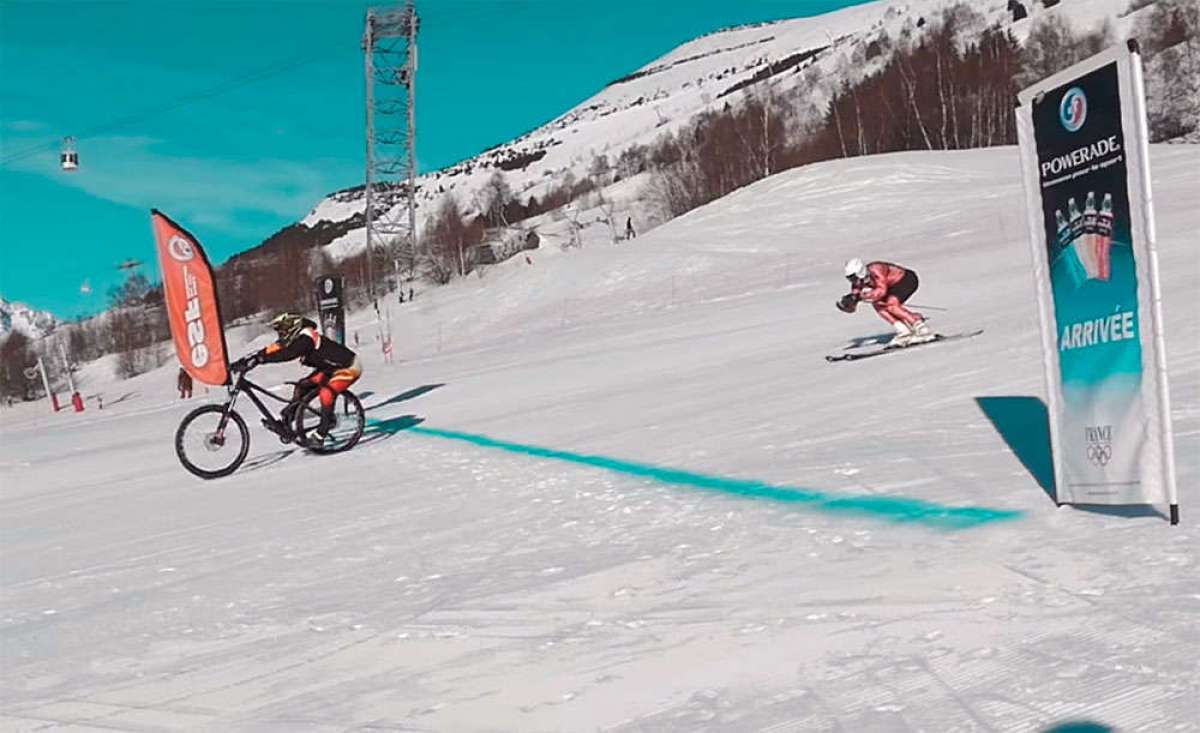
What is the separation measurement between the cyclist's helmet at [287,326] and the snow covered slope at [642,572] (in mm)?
1368

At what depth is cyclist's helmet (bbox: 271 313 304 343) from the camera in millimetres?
10484

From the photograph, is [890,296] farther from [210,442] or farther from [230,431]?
[210,442]

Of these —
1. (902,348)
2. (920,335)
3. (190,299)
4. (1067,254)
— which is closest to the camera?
(1067,254)

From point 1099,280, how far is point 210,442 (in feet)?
28.6

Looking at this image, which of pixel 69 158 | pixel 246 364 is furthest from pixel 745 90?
pixel 246 364

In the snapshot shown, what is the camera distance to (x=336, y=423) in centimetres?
1114

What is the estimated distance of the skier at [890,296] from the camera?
12.5 metres

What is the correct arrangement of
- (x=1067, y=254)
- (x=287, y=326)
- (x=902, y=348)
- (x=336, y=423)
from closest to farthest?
(x=1067, y=254) → (x=287, y=326) → (x=336, y=423) → (x=902, y=348)

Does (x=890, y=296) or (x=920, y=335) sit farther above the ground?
(x=890, y=296)

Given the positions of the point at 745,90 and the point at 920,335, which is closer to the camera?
the point at 920,335

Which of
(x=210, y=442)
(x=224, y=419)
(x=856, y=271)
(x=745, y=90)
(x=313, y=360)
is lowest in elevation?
(x=210, y=442)

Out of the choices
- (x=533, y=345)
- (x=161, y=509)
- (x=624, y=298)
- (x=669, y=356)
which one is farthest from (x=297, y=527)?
(x=624, y=298)

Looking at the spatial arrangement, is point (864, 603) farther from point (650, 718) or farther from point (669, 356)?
point (669, 356)

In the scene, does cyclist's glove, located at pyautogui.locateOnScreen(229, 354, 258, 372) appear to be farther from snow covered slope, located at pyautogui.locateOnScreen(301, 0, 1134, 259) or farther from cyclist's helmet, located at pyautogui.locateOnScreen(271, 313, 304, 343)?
snow covered slope, located at pyautogui.locateOnScreen(301, 0, 1134, 259)
